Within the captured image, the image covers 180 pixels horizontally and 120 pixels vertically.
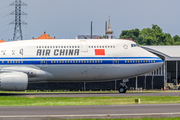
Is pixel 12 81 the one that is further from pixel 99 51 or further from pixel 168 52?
pixel 168 52

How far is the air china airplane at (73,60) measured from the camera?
35.8 m

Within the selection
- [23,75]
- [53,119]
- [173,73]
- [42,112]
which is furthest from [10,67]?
[173,73]

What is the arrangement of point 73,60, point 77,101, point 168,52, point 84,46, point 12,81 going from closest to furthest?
1. point 77,101
2. point 12,81
3. point 73,60
4. point 84,46
5. point 168,52

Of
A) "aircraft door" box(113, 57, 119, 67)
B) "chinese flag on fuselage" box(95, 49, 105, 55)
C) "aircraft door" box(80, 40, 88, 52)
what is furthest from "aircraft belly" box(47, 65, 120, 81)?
"aircraft door" box(80, 40, 88, 52)

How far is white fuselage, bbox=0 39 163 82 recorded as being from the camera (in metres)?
35.8

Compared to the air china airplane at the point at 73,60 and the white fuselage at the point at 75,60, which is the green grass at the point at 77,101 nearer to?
the air china airplane at the point at 73,60

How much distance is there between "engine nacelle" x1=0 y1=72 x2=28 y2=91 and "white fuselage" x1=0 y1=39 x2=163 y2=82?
2.88 ft

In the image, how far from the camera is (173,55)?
175 feet

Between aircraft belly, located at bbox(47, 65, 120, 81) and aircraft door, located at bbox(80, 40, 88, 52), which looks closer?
aircraft belly, located at bbox(47, 65, 120, 81)

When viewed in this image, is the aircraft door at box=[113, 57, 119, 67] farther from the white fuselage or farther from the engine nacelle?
the engine nacelle

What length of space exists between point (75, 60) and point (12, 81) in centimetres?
686

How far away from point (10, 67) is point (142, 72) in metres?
14.1

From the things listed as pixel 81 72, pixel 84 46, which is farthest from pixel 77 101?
pixel 84 46

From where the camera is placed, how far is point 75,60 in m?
36.3
